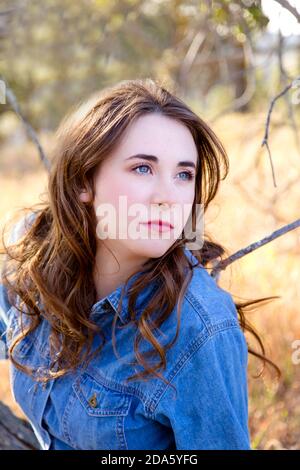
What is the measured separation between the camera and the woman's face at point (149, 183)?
1588 mm

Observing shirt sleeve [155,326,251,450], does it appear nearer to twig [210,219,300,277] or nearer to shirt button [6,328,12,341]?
twig [210,219,300,277]

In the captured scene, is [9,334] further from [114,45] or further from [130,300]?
[114,45]

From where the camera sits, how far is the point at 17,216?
2.21m

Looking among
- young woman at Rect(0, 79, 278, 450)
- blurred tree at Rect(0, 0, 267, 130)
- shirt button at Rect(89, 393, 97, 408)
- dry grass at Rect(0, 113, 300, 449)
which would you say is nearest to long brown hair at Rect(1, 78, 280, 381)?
young woman at Rect(0, 79, 278, 450)

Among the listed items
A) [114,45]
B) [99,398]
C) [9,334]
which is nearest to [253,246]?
[99,398]

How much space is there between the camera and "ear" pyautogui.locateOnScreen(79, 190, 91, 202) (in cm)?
176

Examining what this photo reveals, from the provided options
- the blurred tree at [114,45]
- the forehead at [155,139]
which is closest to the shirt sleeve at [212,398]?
the forehead at [155,139]

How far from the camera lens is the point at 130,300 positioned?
1.70m

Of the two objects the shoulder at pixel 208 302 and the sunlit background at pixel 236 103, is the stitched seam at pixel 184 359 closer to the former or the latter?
the shoulder at pixel 208 302

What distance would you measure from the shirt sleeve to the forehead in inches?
19.0

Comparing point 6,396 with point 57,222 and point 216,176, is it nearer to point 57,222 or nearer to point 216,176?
point 57,222

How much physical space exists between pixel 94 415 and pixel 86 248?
0.48m
